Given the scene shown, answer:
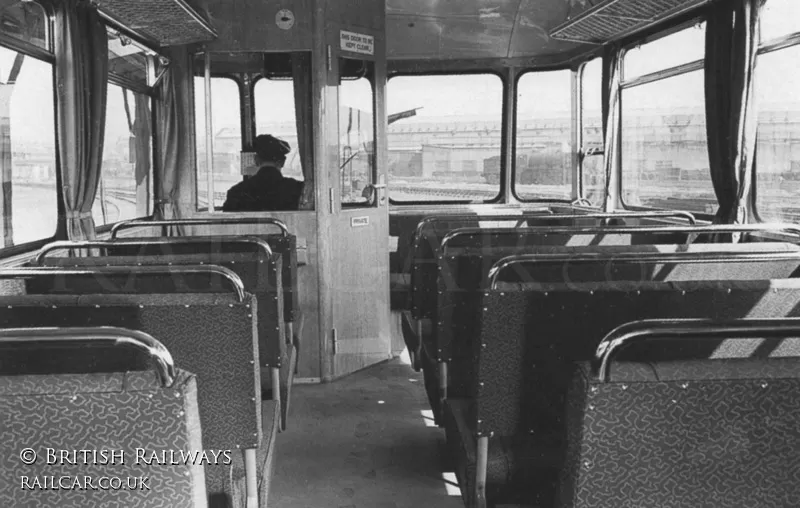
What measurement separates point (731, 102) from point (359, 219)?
224cm

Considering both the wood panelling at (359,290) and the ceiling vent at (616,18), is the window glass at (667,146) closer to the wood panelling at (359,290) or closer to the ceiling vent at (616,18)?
the ceiling vent at (616,18)

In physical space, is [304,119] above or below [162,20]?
below

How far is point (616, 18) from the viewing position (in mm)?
4621

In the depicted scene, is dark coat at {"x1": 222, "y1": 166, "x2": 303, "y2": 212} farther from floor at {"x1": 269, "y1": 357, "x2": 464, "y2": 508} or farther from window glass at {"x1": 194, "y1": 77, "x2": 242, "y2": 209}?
floor at {"x1": 269, "y1": 357, "x2": 464, "y2": 508}

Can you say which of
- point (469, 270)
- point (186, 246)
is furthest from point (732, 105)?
point (186, 246)

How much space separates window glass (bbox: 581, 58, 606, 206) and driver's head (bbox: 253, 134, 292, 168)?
2.80 meters

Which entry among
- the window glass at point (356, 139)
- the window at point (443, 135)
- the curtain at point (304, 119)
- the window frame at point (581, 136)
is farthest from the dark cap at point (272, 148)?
the window frame at point (581, 136)

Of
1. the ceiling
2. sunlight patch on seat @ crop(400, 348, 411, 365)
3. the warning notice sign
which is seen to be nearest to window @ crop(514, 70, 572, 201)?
the ceiling

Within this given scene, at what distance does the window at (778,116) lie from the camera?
12.4ft

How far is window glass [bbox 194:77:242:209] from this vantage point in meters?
4.87

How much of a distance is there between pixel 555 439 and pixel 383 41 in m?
3.34

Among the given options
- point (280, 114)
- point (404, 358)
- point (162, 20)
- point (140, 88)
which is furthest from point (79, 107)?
point (404, 358)

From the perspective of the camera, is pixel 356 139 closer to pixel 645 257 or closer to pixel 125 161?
pixel 125 161

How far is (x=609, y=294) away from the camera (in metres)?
2.12
